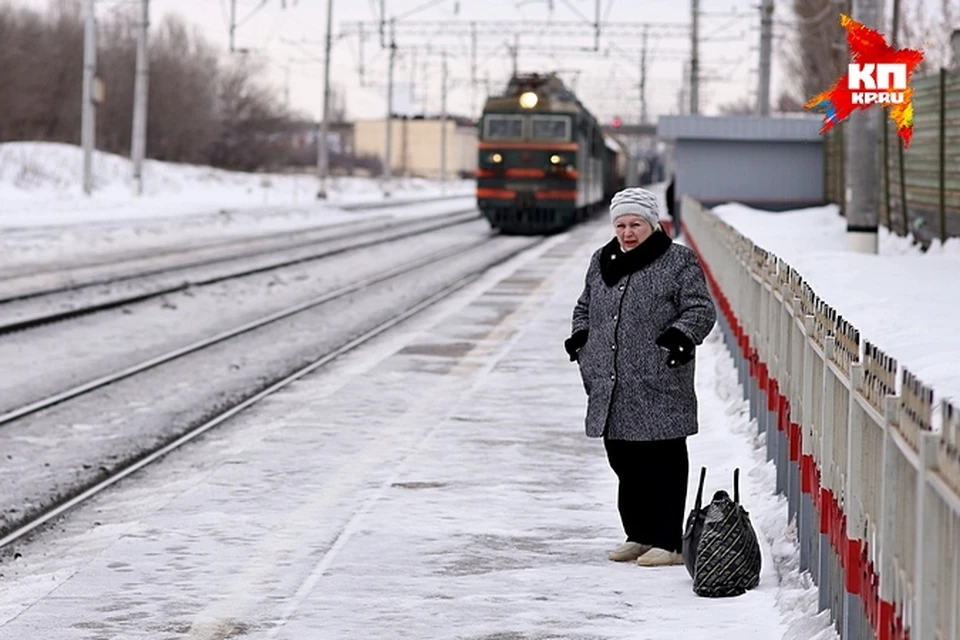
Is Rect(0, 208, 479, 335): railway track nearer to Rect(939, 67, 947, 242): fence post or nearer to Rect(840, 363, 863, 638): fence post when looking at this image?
Rect(939, 67, 947, 242): fence post

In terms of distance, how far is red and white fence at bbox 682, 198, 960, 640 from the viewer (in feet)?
14.7

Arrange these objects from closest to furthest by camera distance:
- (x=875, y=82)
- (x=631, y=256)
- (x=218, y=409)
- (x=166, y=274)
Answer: (x=631, y=256)
(x=218, y=409)
(x=875, y=82)
(x=166, y=274)

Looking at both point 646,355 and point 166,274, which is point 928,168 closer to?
point 166,274

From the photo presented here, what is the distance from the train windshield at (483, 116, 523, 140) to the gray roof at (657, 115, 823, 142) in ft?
15.1

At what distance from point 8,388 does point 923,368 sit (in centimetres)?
815

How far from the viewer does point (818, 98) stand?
1892 centimetres

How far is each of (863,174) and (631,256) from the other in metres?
12.8

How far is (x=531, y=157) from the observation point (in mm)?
45688

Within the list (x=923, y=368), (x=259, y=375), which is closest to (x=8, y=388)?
(x=259, y=375)

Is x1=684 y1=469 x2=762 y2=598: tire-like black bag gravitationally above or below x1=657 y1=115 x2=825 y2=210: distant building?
below

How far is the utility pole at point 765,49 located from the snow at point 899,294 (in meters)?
11.3

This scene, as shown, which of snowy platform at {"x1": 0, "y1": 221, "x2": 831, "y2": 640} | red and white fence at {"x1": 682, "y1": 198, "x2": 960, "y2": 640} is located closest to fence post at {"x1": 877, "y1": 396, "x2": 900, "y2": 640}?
red and white fence at {"x1": 682, "y1": 198, "x2": 960, "y2": 640}

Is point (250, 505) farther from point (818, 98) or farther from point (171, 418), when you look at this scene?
point (818, 98)

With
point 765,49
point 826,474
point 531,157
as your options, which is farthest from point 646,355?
point 531,157
